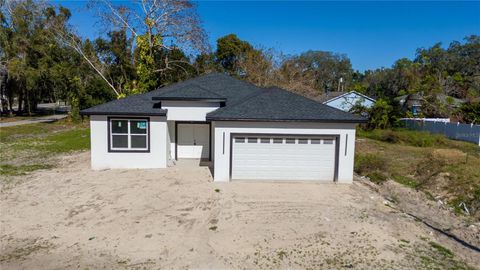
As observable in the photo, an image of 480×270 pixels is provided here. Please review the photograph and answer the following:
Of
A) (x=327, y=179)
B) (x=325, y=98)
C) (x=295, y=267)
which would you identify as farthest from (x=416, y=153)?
(x=325, y=98)

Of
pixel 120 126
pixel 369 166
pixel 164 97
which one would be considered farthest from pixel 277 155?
pixel 120 126

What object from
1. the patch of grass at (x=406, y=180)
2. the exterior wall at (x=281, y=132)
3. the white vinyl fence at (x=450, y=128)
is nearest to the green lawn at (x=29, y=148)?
the exterior wall at (x=281, y=132)

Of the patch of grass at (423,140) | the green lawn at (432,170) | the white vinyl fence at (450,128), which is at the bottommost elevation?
the green lawn at (432,170)

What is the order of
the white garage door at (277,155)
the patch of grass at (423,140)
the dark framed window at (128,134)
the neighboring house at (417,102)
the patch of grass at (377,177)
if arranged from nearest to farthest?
the white garage door at (277,155) < the patch of grass at (377,177) < the dark framed window at (128,134) < the patch of grass at (423,140) < the neighboring house at (417,102)

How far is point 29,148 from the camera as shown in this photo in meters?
17.4

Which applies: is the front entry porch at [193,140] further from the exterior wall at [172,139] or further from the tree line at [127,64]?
the tree line at [127,64]

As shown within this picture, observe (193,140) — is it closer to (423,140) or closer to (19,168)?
(19,168)

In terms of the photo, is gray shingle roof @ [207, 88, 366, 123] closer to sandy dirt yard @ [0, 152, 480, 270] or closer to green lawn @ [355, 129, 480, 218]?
sandy dirt yard @ [0, 152, 480, 270]

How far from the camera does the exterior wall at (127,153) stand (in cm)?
1215

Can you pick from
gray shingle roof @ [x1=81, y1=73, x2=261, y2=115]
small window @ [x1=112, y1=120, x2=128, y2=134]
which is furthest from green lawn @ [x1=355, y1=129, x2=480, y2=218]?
small window @ [x1=112, y1=120, x2=128, y2=134]

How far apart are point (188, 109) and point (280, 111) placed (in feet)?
12.9

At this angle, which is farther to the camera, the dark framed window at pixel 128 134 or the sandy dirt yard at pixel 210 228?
the dark framed window at pixel 128 134

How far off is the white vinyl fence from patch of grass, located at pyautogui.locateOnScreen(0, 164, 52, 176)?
1019 inches

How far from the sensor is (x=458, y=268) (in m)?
5.24
